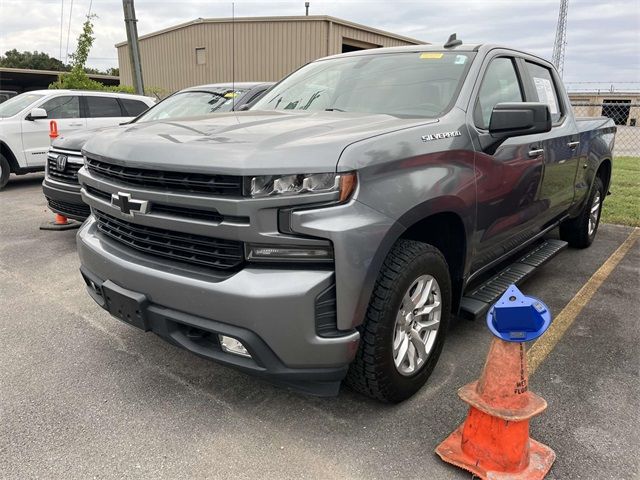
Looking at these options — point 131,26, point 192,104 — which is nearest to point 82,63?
point 131,26

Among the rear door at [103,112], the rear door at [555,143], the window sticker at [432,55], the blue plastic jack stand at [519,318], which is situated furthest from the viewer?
the rear door at [103,112]

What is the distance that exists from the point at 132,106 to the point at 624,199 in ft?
30.2

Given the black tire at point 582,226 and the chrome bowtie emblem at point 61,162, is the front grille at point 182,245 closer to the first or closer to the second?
the chrome bowtie emblem at point 61,162

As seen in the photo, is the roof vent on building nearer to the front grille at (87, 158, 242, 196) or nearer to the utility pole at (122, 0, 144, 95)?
the front grille at (87, 158, 242, 196)

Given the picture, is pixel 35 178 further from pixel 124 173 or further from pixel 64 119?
pixel 124 173

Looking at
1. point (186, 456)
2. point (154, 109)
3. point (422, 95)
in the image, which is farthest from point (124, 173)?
point (154, 109)

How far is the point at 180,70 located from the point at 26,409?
23704 mm

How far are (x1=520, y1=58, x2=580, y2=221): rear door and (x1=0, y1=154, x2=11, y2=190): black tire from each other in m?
8.81

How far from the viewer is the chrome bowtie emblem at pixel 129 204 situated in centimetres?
239

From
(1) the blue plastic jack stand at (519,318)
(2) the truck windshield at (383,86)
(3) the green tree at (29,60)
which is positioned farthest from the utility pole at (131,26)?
A: (3) the green tree at (29,60)

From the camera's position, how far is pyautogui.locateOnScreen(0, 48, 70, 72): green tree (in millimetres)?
56531

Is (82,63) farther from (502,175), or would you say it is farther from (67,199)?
(502,175)

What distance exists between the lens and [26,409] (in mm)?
2652

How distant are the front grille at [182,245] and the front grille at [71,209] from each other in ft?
9.08
